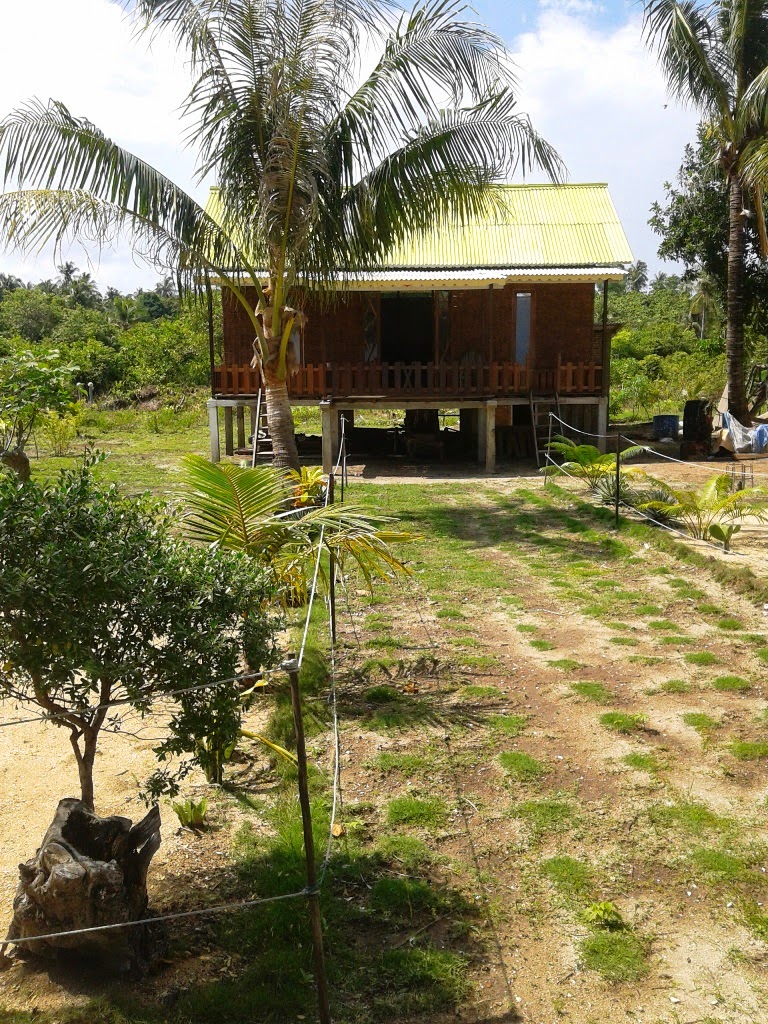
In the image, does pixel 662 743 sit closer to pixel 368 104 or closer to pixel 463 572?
pixel 463 572

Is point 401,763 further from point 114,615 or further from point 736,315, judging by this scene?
point 736,315

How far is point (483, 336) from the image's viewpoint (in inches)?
762

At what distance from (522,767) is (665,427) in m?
16.8

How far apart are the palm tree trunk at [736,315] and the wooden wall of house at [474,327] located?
10.3 feet

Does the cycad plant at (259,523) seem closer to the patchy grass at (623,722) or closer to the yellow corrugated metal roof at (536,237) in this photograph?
the patchy grass at (623,722)

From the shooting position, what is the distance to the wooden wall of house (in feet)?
63.8

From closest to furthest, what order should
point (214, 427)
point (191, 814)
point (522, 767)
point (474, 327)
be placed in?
point (191, 814), point (522, 767), point (214, 427), point (474, 327)

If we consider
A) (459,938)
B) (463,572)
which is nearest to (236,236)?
(463,572)

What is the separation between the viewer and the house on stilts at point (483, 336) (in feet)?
58.4

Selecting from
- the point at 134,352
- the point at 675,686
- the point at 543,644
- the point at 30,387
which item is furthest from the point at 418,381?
the point at 134,352

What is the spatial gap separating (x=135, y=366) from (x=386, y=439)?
577 inches

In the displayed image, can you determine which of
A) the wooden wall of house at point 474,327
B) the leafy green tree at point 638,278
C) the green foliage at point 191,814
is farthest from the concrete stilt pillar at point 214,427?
the leafy green tree at point 638,278

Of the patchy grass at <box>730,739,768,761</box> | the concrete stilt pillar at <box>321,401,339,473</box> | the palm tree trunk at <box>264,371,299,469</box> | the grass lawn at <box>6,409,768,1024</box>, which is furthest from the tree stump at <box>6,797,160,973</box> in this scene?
the concrete stilt pillar at <box>321,401,339,473</box>

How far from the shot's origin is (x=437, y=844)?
15.5 ft
